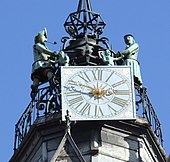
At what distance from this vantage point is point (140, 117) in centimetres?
4328

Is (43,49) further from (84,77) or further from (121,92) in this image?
(121,92)

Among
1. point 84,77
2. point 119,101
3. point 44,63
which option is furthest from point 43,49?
point 119,101

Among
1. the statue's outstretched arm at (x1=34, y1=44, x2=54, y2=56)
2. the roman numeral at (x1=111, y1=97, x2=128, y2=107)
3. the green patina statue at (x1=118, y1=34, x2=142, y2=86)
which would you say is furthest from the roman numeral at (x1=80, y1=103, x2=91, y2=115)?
the statue's outstretched arm at (x1=34, y1=44, x2=54, y2=56)

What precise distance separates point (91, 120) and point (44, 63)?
257cm

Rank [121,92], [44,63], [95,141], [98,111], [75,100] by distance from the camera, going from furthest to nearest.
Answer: [44,63] < [121,92] < [75,100] < [98,111] < [95,141]

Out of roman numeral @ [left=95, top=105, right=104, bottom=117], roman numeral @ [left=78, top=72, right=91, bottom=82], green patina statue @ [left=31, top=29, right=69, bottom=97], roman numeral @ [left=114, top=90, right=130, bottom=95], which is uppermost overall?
green patina statue @ [left=31, top=29, right=69, bottom=97]

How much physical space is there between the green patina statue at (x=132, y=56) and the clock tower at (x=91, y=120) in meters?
0.14

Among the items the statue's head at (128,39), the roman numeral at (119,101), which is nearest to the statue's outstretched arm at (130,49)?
the statue's head at (128,39)

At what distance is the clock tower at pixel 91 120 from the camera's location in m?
42.4

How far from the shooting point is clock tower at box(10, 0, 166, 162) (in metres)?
42.4

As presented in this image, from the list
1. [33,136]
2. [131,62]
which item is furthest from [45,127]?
[131,62]

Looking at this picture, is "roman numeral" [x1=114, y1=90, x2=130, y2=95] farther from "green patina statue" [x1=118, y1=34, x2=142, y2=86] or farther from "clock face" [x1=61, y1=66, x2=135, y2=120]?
"green patina statue" [x1=118, y1=34, x2=142, y2=86]

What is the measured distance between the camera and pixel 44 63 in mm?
44500

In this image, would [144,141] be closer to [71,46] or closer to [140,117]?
[140,117]
